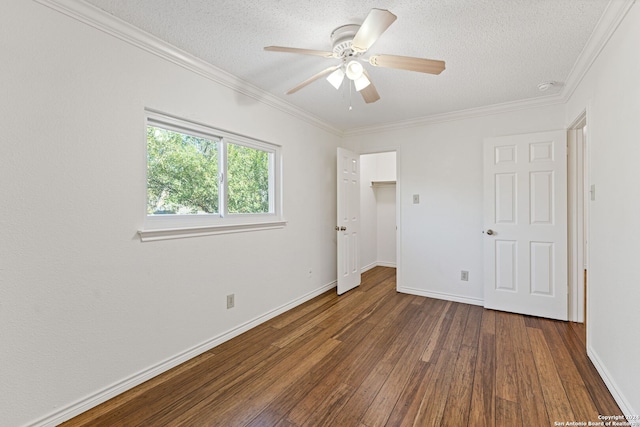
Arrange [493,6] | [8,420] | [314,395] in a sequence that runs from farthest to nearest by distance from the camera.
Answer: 1. [314,395]
2. [493,6]
3. [8,420]

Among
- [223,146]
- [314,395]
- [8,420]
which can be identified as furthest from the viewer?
[223,146]

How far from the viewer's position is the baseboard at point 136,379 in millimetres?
1575

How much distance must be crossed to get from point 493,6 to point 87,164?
8.52 ft

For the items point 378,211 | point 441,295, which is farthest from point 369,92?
point 378,211

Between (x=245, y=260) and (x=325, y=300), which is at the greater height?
(x=245, y=260)

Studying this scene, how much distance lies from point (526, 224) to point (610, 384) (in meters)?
1.71

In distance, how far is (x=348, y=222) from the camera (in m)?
4.09

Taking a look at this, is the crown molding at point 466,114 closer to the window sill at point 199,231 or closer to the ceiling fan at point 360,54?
the ceiling fan at point 360,54

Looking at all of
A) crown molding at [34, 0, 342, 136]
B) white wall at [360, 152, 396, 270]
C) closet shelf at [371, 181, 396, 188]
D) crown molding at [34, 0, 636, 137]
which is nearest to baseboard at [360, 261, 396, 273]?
white wall at [360, 152, 396, 270]

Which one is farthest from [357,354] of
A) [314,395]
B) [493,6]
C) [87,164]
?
[493,6]

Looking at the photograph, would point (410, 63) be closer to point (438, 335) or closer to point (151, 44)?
point (151, 44)

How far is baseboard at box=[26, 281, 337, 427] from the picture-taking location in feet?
5.17

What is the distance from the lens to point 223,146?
8.54 feet

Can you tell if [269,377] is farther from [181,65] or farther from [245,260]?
[181,65]
